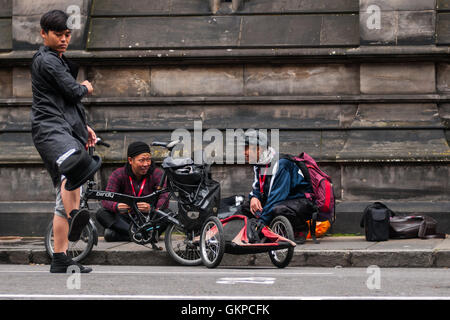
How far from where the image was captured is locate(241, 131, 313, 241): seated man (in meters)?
9.04

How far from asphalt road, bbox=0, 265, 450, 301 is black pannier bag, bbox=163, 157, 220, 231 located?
2.55 ft

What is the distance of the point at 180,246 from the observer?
898 cm

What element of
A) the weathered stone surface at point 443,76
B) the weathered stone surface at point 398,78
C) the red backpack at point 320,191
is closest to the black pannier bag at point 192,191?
the red backpack at point 320,191

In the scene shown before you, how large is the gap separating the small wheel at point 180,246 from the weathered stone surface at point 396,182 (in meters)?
2.93

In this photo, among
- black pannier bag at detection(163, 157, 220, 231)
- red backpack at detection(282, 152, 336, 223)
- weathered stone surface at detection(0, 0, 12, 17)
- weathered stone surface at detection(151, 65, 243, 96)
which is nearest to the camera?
black pannier bag at detection(163, 157, 220, 231)

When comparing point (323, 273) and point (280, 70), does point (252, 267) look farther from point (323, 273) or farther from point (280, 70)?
point (280, 70)

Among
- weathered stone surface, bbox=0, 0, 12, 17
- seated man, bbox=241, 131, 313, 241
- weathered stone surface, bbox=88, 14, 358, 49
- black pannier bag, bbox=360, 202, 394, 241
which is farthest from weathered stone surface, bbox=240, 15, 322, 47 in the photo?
weathered stone surface, bbox=0, 0, 12, 17

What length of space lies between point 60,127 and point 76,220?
792 mm

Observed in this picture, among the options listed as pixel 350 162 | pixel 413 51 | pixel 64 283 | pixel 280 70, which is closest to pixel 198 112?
pixel 280 70

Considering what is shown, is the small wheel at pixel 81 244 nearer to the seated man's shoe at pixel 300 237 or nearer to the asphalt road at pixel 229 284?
the asphalt road at pixel 229 284

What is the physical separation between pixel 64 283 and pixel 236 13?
633cm

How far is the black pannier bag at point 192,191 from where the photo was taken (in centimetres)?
880

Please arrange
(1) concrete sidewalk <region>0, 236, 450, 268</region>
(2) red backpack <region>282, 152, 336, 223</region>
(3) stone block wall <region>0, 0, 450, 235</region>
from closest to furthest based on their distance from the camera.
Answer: (1) concrete sidewalk <region>0, 236, 450, 268</region> → (2) red backpack <region>282, 152, 336, 223</region> → (3) stone block wall <region>0, 0, 450, 235</region>

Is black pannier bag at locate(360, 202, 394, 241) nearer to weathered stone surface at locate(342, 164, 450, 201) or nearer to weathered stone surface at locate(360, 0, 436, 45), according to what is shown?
weathered stone surface at locate(342, 164, 450, 201)
